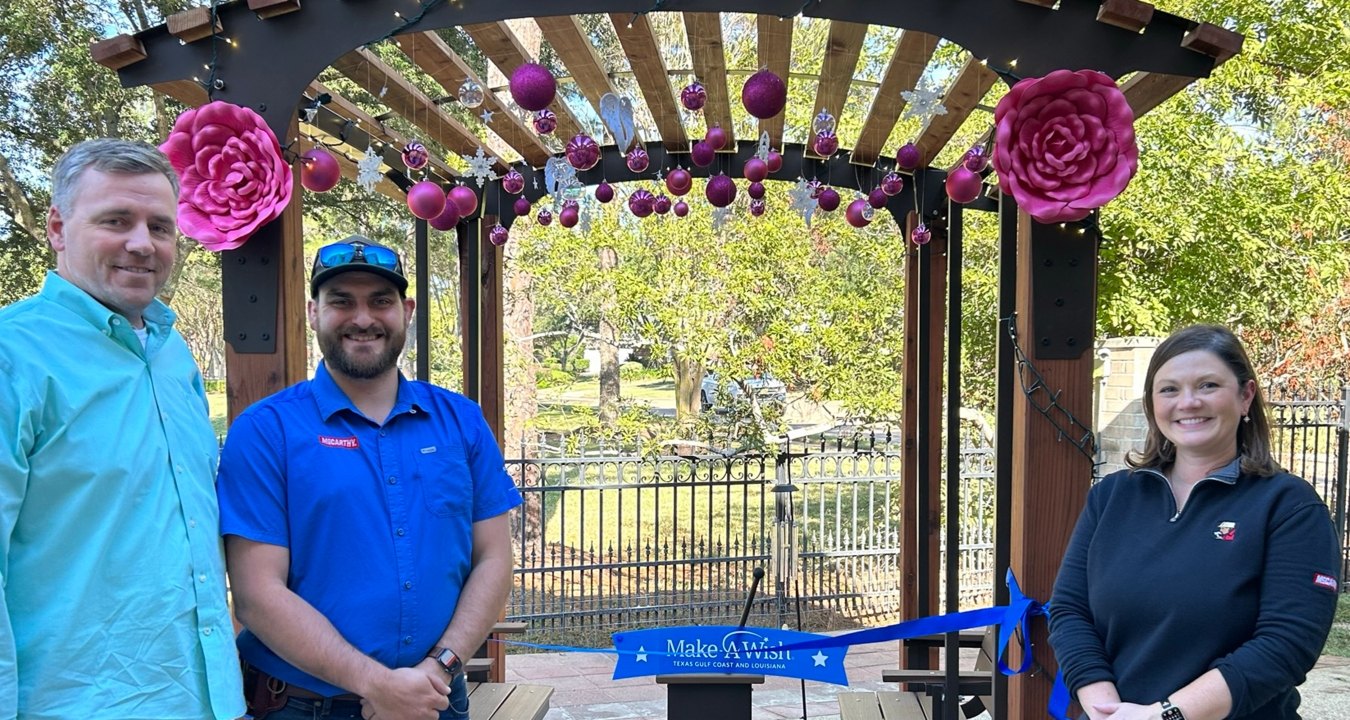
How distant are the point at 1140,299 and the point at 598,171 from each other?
185 inches

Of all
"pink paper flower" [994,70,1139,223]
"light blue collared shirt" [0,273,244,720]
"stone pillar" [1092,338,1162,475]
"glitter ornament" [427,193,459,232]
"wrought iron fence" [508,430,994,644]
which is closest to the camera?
"light blue collared shirt" [0,273,244,720]

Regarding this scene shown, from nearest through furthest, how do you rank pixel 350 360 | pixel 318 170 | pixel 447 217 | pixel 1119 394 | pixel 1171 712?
pixel 1171 712 < pixel 350 360 < pixel 318 170 < pixel 447 217 < pixel 1119 394

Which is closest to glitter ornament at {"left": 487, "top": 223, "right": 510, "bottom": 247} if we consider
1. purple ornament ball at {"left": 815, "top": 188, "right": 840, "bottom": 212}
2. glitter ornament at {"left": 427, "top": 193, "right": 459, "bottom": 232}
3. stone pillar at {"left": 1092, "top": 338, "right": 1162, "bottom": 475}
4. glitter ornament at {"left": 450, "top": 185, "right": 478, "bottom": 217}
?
glitter ornament at {"left": 450, "top": 185, "right": 478, "bottom": 217}

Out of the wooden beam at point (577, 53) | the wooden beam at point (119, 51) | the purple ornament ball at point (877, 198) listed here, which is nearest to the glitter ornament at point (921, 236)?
the purple ornament ball at point (877, 198)

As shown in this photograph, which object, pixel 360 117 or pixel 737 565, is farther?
pixel 737 565

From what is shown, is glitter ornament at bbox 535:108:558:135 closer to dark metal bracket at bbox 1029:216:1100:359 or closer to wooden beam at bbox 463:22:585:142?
wooden beam at bbox 463:22:585:142

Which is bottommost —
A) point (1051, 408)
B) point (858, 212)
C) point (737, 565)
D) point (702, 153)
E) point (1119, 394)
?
point (737, 565)

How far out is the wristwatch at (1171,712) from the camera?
60.7 inches

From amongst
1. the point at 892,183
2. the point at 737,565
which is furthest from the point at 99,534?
the point at 737,565

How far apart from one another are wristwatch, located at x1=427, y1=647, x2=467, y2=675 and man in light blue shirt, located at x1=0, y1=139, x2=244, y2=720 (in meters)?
0.34

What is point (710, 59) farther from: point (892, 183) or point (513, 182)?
point (513, 182)

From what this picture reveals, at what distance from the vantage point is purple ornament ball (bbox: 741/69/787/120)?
2.66 metres

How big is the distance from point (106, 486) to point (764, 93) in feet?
6.38

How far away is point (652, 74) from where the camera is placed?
3.03m
